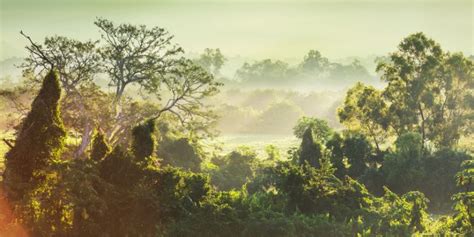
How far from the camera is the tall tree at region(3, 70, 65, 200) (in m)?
20.2

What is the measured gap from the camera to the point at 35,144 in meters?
20.2

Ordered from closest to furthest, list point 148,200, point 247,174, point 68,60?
point 148,200 → point 68,60 → point 247,174

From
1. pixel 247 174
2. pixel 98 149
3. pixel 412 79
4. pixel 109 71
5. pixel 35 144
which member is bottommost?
pixel 35 144

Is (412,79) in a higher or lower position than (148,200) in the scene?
higher

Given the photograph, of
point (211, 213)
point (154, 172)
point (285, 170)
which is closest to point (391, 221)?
point (285, 170)

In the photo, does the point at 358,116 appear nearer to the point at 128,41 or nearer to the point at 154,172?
the point at 128,41

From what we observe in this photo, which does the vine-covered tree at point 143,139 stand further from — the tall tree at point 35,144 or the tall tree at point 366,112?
the tall tree at point 366,112

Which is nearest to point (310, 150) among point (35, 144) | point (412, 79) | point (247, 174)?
point (247, 174)

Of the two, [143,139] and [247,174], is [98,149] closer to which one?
[143,139]

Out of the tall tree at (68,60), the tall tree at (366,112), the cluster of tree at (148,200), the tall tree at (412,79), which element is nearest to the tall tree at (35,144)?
the cluster of tree at (148,200)

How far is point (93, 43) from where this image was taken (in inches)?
1593

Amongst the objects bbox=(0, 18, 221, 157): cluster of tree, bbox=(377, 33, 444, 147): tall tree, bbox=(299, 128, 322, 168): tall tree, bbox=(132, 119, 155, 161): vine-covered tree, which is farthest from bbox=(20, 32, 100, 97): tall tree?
bbox=(377, 33, 444, 147): tall tree

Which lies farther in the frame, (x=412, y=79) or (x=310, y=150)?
(x=412, y=79)

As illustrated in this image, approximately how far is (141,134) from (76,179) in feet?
15.4
